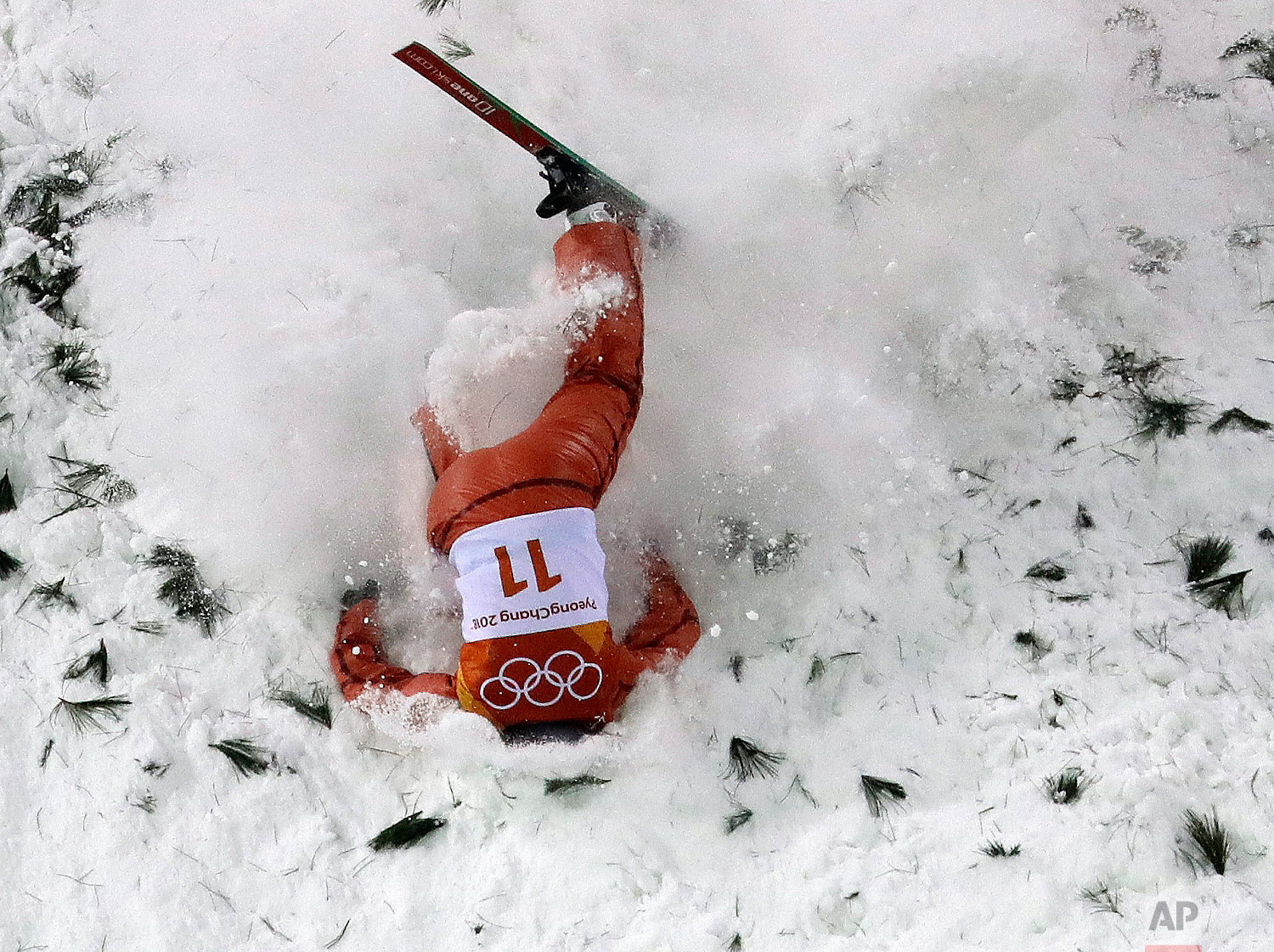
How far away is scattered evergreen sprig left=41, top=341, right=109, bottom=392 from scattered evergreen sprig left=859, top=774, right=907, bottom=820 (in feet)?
9.79

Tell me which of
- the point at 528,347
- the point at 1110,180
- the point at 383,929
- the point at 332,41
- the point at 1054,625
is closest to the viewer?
the point at 383,929

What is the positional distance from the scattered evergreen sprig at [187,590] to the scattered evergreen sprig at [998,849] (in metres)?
2.50

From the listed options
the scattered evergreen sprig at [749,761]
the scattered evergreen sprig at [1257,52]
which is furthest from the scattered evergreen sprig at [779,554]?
the scattered evergreen sprig at [1257,52]

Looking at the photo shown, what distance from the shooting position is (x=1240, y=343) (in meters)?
3.11

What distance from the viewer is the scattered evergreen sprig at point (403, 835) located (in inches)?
107

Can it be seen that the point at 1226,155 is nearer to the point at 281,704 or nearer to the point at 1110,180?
the point at 1110,180

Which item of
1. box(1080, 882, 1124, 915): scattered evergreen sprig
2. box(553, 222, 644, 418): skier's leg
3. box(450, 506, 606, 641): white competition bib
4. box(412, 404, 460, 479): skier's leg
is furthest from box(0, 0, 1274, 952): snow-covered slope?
box(450, 506, 606, 641): white competition bib

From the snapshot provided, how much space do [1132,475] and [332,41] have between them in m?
3.42

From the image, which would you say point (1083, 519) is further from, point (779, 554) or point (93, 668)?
point (93, 668)

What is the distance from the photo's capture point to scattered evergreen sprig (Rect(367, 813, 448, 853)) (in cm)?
273

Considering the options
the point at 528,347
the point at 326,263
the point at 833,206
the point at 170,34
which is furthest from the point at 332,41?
the point at 833,206

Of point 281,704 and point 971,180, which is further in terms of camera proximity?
point 971,180

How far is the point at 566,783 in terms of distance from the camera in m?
2.78

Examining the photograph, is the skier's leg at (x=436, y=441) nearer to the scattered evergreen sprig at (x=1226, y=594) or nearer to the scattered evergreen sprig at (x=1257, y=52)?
the scattered evergreen sprig at (x=1226, y=594)
